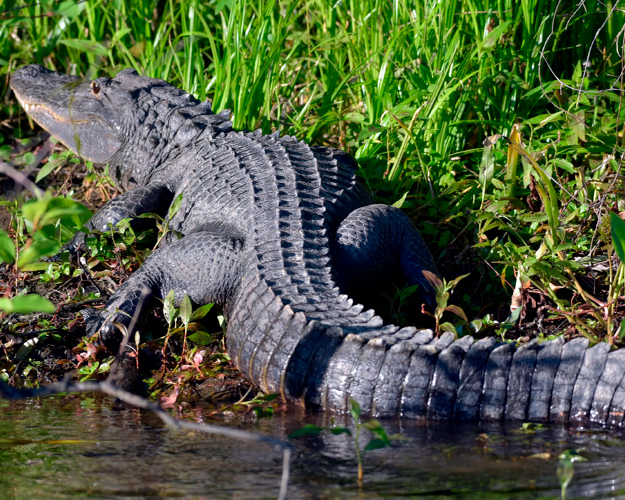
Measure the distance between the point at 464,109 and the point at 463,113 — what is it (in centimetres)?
7

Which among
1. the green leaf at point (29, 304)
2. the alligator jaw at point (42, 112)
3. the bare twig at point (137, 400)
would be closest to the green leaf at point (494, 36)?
the alligator jaw at point (42, 112)

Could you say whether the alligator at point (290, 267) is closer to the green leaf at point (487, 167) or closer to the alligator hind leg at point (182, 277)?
the alligator hind leg at point (182, 277)

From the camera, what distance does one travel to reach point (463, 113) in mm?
4898

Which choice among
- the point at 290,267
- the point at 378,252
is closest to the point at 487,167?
the point at 378,252

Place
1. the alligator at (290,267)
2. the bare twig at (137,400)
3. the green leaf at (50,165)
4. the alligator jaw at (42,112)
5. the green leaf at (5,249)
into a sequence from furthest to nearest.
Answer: the alligator jaw at (42,112) → the green leaf at (50,165) → the alligator at (290,267) → the green leaf at (5,249) → the bare twig at (137,400)

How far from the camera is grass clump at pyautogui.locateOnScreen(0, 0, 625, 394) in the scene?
3.84 meters

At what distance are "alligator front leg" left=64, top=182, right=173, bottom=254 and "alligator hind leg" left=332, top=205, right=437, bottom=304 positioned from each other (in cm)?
140

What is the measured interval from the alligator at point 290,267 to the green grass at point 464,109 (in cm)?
39

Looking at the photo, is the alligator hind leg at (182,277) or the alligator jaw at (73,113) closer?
the alligator hind leg at (182,277)

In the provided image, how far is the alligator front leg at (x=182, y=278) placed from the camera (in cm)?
362

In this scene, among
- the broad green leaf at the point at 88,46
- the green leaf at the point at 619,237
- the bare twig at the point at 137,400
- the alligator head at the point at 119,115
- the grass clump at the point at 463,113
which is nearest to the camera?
the bare twig at the point at 137,400

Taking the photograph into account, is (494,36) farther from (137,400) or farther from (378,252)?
(137,400)

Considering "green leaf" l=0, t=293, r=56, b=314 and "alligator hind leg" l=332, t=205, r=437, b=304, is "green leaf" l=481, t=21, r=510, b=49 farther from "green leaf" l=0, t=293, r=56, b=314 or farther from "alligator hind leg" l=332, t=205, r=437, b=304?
"green leaf" l=0, t=293, r=56, b=314

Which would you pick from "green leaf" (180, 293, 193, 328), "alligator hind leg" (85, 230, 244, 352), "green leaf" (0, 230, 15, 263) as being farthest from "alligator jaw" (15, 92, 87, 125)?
"green leaf" (0, 230, 15, 263)
